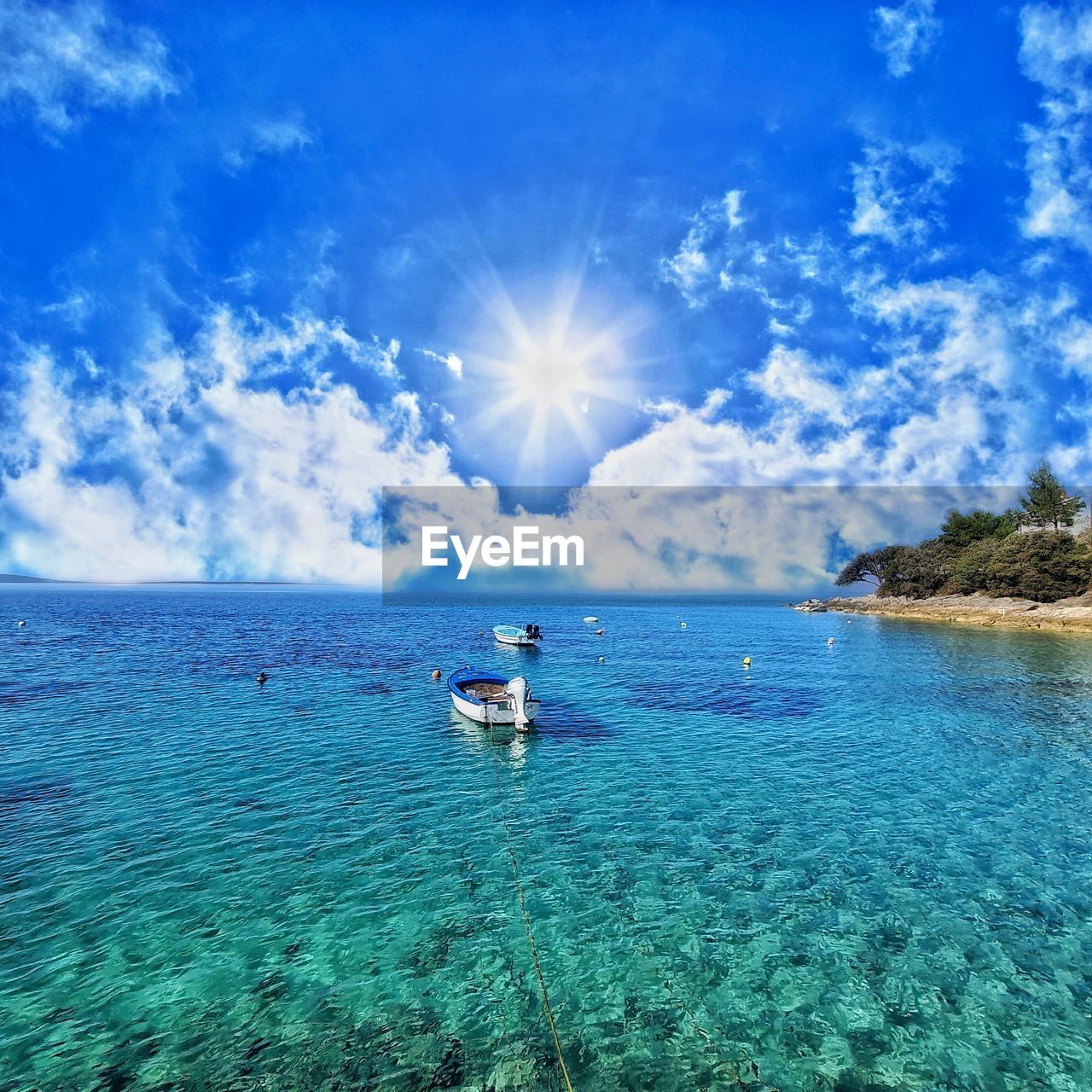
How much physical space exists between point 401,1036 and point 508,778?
40.2ft

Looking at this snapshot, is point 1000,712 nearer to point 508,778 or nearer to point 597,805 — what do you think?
point 597,805

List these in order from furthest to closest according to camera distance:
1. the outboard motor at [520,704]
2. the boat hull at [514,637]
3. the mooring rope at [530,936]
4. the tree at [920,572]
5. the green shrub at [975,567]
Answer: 1. the tree at [920,572]
2. the green shrub at [975,567]
3. the boat hull at [514,637]
4. the outboard motor at [520,704]
5. the mooring rope at [530,936]

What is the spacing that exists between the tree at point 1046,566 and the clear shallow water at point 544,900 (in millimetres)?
71957

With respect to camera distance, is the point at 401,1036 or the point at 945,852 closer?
the point at 401,1036

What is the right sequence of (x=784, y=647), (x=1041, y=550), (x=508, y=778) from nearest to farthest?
1. (x=508, y=778)
2. (x=784, y=647)
3. (x=1041, y=550)

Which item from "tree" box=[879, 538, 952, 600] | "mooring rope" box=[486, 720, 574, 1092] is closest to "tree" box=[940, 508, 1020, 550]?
"tree" box=[879, 538, 952, 600]

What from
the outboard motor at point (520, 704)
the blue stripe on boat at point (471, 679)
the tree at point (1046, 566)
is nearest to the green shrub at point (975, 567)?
the tree at point (1046, 566)

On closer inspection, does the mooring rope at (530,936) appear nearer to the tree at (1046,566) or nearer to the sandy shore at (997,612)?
the sandy shore at (997,612)

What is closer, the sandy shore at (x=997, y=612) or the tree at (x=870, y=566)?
the sandy shore at (x=997, y=612)

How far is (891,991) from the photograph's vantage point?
406 inches

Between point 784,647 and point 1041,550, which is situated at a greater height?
point 1041,550

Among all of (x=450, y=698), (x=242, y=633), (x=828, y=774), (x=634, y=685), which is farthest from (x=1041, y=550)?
(x=242, y=633)

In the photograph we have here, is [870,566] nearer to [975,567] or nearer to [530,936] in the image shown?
[975,567]

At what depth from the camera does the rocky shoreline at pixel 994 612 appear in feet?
239
